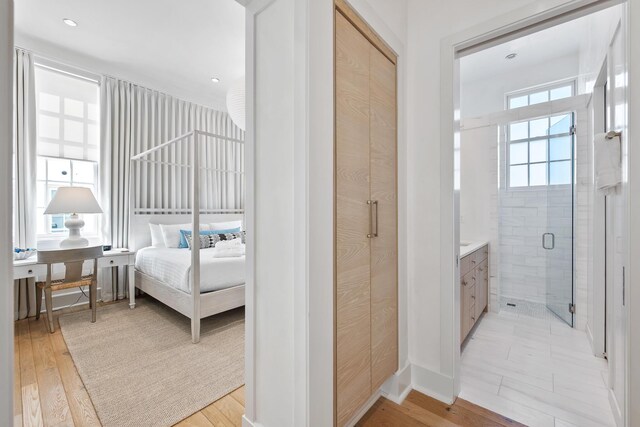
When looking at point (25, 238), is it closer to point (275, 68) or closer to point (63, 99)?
point (63, 99)

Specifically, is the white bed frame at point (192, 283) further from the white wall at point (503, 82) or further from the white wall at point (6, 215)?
the white wall at point (503, 82)

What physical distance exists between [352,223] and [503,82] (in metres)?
3.95

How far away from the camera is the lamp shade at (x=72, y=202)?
293cm

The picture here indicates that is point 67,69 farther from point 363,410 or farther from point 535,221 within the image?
point 535,221

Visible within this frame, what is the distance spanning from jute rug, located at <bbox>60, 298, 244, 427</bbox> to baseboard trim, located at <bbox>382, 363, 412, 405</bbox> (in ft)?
3.32

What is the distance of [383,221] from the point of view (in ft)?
5.65

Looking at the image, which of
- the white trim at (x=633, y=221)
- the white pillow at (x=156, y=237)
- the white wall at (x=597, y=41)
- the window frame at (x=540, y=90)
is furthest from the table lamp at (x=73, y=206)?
the window frame at (x=540, y=90)

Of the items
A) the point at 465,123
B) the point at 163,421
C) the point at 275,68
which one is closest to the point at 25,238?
the point at 163,421

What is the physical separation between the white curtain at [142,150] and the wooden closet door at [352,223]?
8.98ft

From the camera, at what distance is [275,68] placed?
133 centimetres

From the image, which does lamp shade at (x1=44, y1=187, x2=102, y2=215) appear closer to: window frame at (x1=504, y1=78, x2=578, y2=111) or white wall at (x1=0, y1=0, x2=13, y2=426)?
white wall at (x1=0, y1=0, x2=13, y2=426)

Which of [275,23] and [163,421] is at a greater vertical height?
[275,23]

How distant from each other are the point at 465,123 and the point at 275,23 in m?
3.08

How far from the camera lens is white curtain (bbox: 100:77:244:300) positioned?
3.78 metres
